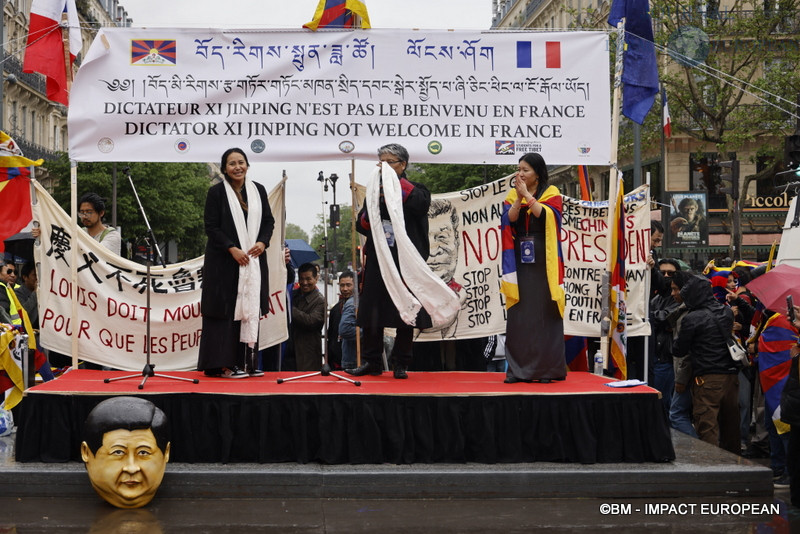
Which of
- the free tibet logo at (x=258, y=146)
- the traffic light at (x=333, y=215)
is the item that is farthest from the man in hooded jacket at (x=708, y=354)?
the free tibet logo at (x=258, y=146)

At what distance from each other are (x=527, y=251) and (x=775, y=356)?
2072 millimetres

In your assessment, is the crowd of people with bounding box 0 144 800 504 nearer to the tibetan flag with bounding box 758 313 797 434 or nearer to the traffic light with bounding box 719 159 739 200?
the tibetan flag with bounding box 758 313 797 434

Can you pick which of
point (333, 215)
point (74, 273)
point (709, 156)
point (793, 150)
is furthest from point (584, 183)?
point (709, 156)

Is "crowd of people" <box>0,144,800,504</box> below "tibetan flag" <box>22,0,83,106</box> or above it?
below

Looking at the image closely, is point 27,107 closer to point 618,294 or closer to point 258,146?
point 258,146

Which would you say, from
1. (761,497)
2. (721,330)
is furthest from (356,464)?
(721,330)

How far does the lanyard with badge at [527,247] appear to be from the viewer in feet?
24.6

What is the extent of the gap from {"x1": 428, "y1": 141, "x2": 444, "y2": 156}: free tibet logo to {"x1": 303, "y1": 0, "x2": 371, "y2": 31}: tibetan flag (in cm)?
116

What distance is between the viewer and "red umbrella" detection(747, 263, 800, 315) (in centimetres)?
658

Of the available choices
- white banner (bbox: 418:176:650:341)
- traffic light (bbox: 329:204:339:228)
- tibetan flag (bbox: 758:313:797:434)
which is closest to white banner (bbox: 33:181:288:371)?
traffic light (bbox: 329:204:339:228)

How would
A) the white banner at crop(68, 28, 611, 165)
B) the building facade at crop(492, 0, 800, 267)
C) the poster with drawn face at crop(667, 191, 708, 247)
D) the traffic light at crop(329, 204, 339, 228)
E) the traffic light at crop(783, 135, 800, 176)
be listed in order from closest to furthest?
the white banner at crop(68, 28, 611, 165) → the traffic light at crop(329, 204, 339, 228) → the traffic light at crop(783, 135, 800, 176) → the poster with drawn face at crop(667, 191, 708, 247) → the building facade at crop(492, 0, 800, 267)

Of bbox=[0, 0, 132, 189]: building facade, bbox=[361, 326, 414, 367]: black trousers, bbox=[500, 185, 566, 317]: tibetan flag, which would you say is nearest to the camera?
bbox=[500, 185, 566, 317]: tibetan flag

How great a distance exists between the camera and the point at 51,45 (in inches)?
323

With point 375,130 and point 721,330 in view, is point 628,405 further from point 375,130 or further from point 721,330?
point 375,130
